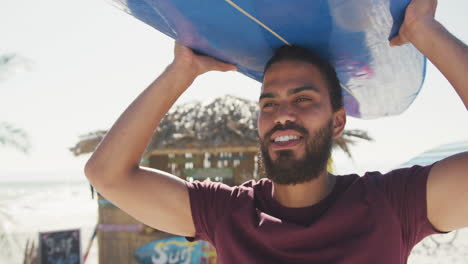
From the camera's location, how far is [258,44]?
1.73 meters

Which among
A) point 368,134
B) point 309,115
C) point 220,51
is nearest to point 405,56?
point 309,115

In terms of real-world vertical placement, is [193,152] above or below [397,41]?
below

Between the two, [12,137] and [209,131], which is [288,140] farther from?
[12,137]

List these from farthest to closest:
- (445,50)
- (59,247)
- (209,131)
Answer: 1. (59,247)
2. (209,131)
3. (445,50)

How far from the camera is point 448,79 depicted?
4.65ft

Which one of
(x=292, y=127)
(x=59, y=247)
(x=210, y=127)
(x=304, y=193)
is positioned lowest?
(x=59, y=247)

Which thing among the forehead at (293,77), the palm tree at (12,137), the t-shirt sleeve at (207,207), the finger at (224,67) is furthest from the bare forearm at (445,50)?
the palm tree at (12,137)

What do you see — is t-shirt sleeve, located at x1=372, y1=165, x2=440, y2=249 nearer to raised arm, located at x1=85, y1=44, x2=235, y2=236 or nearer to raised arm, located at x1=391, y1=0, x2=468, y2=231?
raised arm, located at x1=391, y1=0, x2=468, y2=231

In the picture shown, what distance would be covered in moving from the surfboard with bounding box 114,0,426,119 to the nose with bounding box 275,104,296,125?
325 millimetres

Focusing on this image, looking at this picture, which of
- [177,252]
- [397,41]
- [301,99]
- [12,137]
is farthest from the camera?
[12,137]

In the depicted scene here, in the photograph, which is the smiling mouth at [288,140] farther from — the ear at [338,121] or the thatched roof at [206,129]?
the thatched roof at [206,129]

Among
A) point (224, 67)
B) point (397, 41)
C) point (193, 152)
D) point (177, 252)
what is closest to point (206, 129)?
point (193, 152)

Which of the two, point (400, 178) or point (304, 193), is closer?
point (400, 178)

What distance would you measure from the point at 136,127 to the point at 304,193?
2.70 ft
